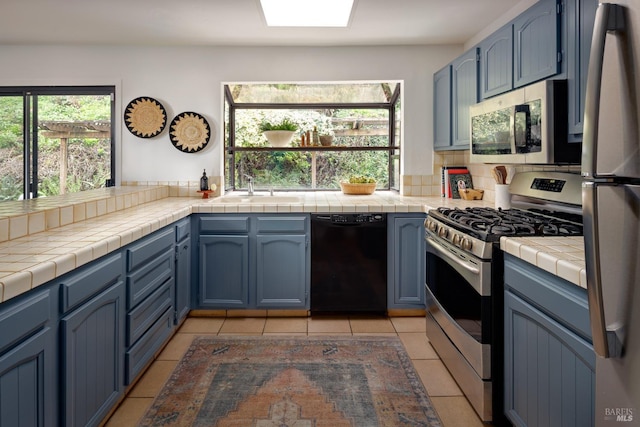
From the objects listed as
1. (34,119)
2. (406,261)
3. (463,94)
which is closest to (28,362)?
(406,261)

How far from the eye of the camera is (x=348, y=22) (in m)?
3.45

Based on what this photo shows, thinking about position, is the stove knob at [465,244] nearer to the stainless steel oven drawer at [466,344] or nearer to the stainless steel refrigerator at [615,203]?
the stainless steel oven drawer at [466,344]

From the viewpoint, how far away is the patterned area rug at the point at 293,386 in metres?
2.14

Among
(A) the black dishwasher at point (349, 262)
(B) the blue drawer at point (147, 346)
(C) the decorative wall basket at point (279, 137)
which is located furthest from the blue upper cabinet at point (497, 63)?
(B) the blue drawer at point (147, 346)

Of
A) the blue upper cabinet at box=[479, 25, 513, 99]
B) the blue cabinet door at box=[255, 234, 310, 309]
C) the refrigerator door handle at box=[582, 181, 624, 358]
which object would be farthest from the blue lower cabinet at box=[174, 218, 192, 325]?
the refrigerator door handle at box=[582, 181, 624, 358]

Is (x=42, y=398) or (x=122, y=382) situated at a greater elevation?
(x=42, y=398)

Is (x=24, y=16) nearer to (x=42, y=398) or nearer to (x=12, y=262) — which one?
(x=12, y=262)

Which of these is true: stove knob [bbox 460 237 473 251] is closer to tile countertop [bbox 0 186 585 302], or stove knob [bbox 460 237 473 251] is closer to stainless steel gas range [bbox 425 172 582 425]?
stainless steel gas range [bbox 425 172 582 425]

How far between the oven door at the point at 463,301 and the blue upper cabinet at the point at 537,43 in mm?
1010

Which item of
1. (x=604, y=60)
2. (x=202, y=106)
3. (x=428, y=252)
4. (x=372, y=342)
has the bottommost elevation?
(x=372, y=342)

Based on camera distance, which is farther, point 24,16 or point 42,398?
point 24,16

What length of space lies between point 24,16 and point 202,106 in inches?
55.7

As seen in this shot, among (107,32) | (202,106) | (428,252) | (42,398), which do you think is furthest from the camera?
(202,106)

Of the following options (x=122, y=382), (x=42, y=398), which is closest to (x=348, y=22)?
(x=122, y=382)
